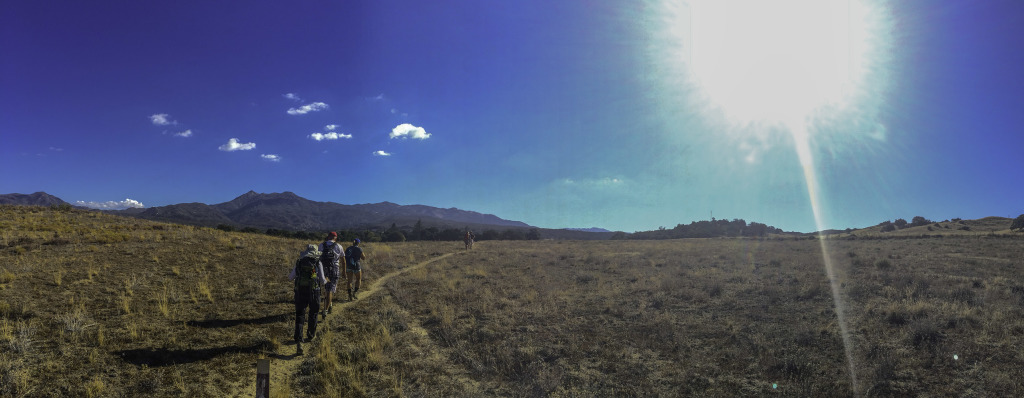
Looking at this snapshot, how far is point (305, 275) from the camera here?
25.8ft

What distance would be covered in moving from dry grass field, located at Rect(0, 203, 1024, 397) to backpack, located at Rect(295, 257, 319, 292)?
1.29 m

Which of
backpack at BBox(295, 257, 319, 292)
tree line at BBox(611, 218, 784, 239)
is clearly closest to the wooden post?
backpack at BBox(295, 257, 319, 292)

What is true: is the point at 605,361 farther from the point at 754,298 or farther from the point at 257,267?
A: the point at 257,267

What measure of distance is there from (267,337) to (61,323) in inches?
150

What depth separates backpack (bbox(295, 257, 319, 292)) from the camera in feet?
25.8

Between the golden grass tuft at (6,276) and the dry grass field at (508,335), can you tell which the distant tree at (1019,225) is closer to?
the dry grass field at (508,335)

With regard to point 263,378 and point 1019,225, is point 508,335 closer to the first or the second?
point 263,378

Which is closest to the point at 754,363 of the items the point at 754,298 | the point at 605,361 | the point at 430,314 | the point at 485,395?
the point at 605,361

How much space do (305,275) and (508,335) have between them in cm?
455

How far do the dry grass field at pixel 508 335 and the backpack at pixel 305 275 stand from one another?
129 centimetres

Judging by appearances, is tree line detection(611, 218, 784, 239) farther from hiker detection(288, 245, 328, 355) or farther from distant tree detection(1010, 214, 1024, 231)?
hiker detection(288, 245, 328, 355)

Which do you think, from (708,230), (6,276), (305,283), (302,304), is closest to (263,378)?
(305,283)

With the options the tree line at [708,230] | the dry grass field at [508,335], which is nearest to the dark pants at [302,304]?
the dry grass field at [508,335]

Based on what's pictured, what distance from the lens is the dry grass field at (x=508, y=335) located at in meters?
6.30
